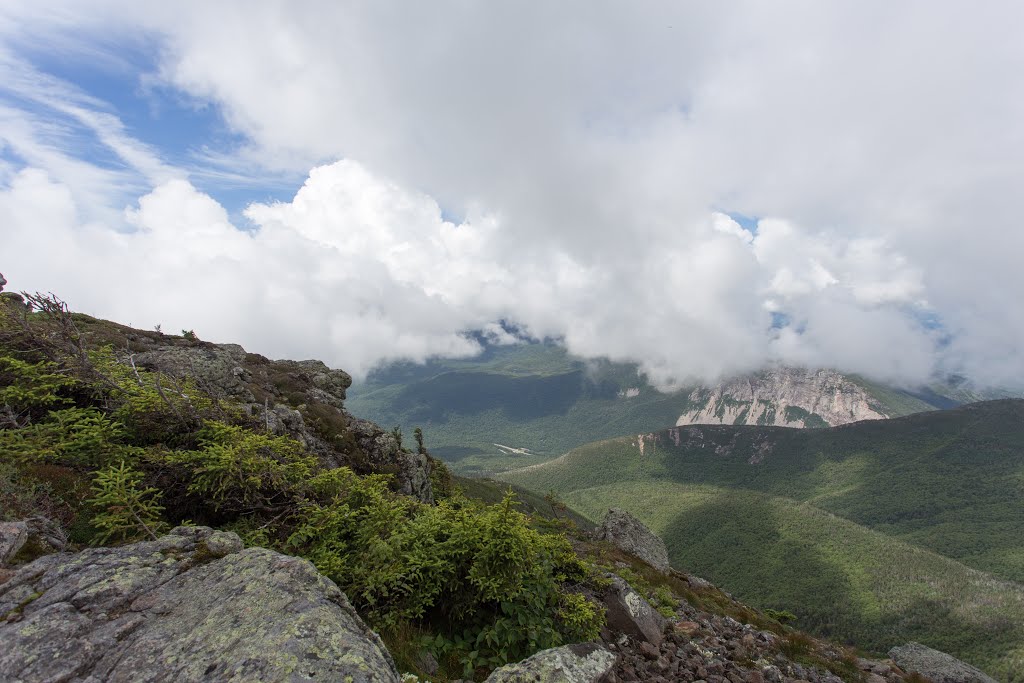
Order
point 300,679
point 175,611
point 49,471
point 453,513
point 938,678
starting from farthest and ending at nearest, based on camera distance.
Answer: point 938,678 < point 453,513 < point 49,471 < point 175,611 < point 300,679

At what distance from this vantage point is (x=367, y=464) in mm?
26328

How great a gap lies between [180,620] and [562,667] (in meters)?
6.24

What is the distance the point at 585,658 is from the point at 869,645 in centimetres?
20131

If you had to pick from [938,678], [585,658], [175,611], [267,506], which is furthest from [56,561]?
[938,678]

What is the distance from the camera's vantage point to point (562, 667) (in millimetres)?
7992

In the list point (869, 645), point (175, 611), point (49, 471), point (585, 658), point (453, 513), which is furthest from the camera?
point (869, 645)

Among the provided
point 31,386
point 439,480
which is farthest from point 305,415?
point 31,386

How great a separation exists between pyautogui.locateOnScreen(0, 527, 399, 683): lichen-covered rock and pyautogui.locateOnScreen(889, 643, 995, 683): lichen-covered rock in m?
35.6

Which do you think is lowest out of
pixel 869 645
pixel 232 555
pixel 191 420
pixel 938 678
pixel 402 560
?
pixel 869 645

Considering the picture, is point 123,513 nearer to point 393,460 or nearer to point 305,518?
point 305,518

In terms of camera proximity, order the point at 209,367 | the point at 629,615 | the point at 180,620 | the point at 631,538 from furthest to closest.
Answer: the point at 631,538 → the point at 209,367 → the point at 629,615 → the point at 180,620

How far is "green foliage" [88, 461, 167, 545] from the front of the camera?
8.67 metres

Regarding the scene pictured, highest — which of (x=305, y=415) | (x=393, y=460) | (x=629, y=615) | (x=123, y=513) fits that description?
(x=305, y=415)

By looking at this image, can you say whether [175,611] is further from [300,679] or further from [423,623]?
[423,623]
